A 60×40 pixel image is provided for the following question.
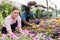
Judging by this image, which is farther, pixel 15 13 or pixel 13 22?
pixel 13 22

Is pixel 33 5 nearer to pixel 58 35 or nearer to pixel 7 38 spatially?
pixel 58 35

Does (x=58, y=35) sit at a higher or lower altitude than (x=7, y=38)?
lower

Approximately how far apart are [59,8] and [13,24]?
3.51 meters

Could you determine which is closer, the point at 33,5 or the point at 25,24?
the point at 25,24

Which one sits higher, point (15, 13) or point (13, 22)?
point (15, 13)

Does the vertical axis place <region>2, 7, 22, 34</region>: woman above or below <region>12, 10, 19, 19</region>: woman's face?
below

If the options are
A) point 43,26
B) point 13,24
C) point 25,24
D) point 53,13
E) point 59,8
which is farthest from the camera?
point 59,8

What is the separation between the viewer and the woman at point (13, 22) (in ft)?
13.6

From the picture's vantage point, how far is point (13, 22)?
14.8 feet

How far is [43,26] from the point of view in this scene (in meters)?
5.03

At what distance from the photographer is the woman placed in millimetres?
4146

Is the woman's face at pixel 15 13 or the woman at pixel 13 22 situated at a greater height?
the woman's face at pixel 15 13

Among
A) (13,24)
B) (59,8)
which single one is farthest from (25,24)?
(59,8)

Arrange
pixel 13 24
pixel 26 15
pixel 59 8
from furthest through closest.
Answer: pixel 59 8, pixel 26 15, pixel 13 24
